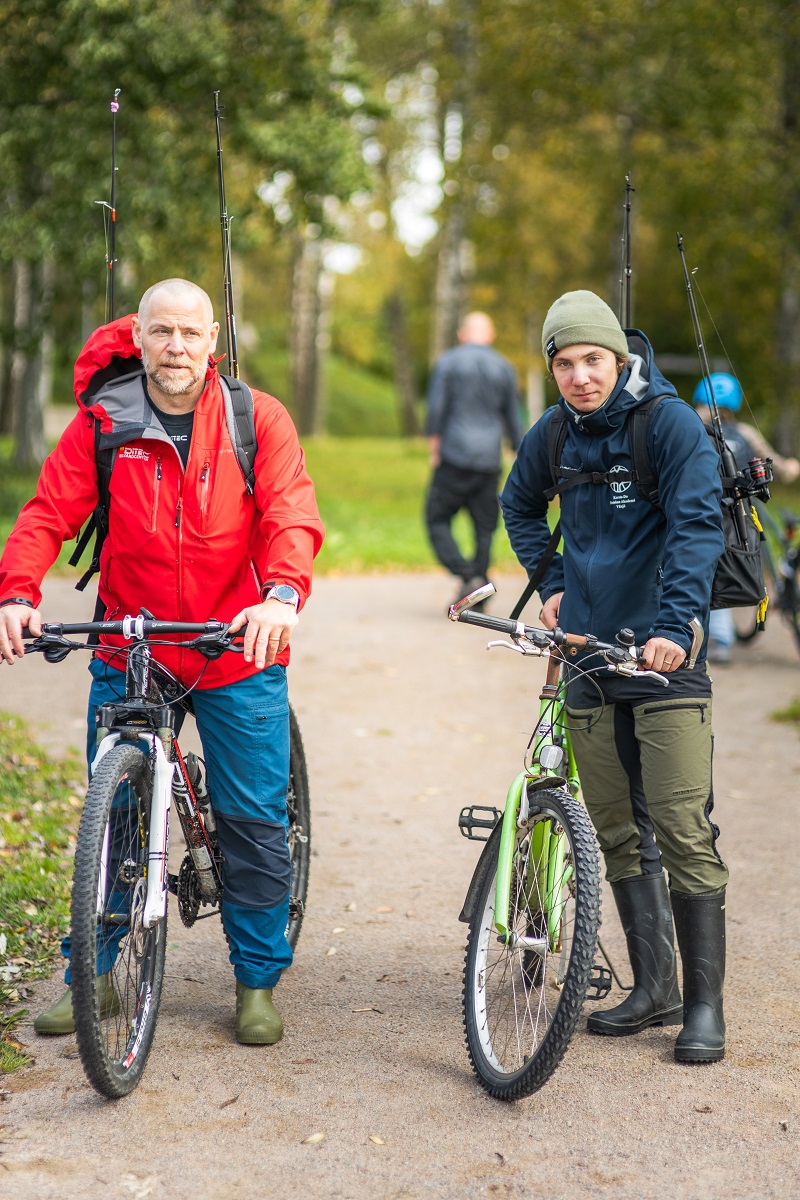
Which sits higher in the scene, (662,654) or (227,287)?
(227,287)

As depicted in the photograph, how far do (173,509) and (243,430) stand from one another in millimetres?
305

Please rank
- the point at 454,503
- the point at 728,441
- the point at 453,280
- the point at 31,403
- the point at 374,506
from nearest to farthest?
1. the point at 728,441
2. the point at 454,503
3. the point at 31,403
4. the point at 374,506
5. the point at 453,280

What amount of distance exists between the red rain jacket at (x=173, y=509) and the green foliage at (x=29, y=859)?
1.29 metres

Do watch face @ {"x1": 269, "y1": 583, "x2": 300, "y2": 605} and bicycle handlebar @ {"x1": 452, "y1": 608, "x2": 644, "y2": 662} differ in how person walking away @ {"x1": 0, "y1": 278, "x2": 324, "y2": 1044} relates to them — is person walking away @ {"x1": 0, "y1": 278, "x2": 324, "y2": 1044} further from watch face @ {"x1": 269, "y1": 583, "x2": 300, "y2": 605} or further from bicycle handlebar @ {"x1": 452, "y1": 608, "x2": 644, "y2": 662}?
bicycle handlebar @ {"x1": 452, "y1": 608, "x2": 644, "y2": 662}

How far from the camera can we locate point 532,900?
12.7 ft

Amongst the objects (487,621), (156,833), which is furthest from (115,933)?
(487,621)

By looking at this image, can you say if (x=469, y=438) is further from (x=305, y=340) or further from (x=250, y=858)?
(x=305, y=340)

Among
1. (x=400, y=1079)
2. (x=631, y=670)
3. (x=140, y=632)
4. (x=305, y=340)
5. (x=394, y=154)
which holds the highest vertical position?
(x=394, y=154)

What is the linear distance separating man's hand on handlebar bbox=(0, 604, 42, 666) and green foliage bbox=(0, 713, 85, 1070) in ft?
3.94

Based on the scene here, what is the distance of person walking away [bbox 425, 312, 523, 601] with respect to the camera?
11180 millimetres

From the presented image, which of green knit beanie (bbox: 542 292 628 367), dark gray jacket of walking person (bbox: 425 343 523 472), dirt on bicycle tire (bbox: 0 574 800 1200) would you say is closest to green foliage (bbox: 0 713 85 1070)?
dirt on bicycle tire (bbox: 0 574 800 1200)

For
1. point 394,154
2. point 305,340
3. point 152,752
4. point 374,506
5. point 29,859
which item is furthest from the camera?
point 305,340

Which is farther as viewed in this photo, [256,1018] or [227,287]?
[227,287]

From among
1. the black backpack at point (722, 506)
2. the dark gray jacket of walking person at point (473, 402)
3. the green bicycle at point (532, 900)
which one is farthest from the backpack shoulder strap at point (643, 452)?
the dark gray jacket of walking person at point (473, 402)
